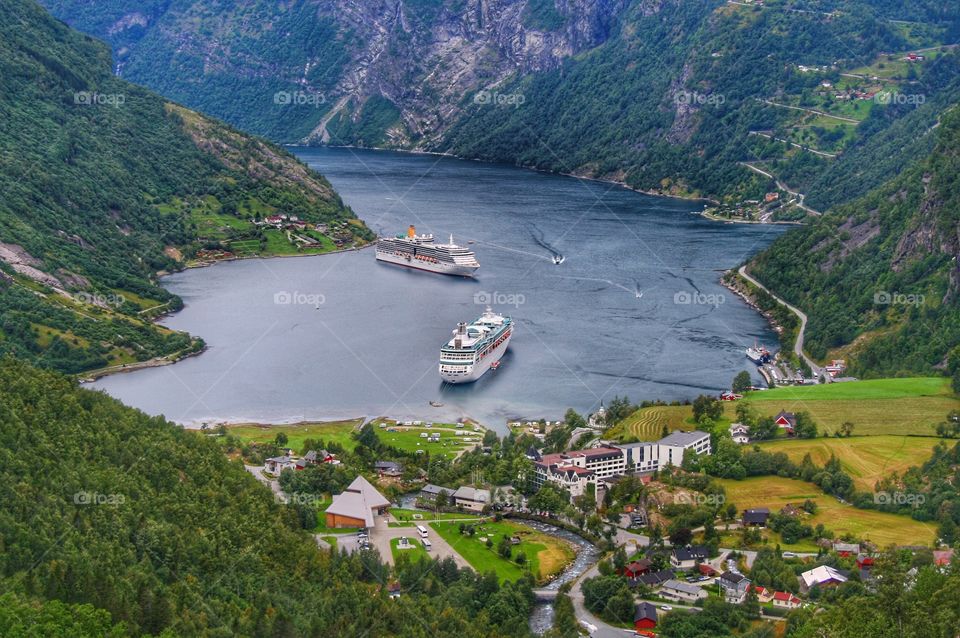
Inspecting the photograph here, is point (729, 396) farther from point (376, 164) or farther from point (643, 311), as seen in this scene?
point (376, 164)

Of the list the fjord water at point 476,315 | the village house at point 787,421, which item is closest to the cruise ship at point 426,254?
the fjord water at point 476,315

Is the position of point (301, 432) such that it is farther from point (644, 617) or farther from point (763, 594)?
point (763, 594)

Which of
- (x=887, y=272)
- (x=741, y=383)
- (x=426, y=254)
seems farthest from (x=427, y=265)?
(x=741, y=383)

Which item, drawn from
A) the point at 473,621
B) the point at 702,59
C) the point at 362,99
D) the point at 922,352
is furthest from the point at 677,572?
the point at 362,99

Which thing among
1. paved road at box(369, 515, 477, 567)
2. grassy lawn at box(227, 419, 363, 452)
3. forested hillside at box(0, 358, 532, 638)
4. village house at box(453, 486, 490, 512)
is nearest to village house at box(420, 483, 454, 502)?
village house at box(453, 486, 490, 512)

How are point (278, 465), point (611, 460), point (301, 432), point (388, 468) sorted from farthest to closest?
point (301, 432)
point (388, 468)
point (611, 460)
point (278, 465)

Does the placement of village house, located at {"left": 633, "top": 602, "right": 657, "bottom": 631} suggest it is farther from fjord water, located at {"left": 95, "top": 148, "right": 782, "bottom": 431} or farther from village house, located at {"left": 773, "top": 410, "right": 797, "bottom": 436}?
fjord water, located at {"left": 95, "top": 148, "right": 782, "bottom": 431}

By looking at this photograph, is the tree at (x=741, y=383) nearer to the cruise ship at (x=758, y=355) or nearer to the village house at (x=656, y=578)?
the cruise ship at (x=758, y=355)
